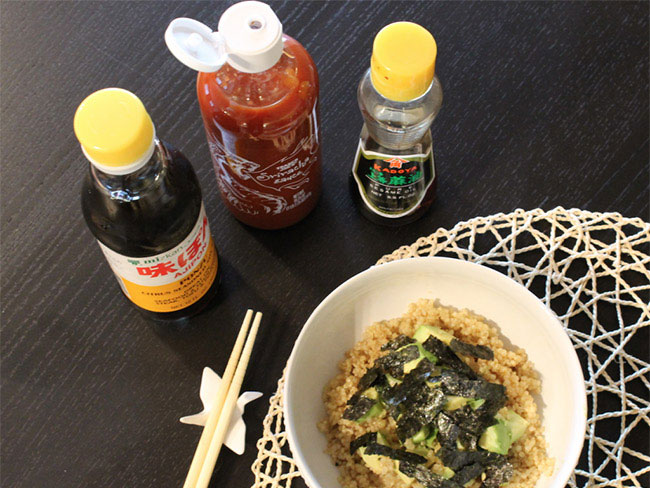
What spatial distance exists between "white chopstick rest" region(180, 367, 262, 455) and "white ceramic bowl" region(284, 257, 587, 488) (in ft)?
0.40

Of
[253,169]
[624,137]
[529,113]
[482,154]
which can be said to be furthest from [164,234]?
[624,137]

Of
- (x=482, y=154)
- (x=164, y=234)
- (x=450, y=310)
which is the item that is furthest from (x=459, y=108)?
(x=164, y=234)

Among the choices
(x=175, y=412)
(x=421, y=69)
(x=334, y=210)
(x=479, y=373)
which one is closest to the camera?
(x=421, y=69)

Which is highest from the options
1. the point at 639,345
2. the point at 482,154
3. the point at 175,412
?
the point at 482,154

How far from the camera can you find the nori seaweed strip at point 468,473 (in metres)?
0.86

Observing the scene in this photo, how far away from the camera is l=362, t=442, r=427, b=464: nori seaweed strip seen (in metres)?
0.87

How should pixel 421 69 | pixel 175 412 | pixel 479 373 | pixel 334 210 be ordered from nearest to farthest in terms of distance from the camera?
pixel 421 69
pixel 479 373
pixel 175 412
pixel 334 210

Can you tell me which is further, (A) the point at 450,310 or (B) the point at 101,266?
(B) the point at 101,266

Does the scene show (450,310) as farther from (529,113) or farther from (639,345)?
(529,113)

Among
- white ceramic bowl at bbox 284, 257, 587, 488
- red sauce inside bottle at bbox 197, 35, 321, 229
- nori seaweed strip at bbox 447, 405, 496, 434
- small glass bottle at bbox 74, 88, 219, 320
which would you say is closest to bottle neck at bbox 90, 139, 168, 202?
small glass bottle at bbox 74, 88, 219, 320

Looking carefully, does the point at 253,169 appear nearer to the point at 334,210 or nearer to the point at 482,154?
the point at 334,210

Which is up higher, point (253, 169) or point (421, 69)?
point (421, 69)

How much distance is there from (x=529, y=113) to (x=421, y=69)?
1.47ft

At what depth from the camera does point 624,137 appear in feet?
3.82
